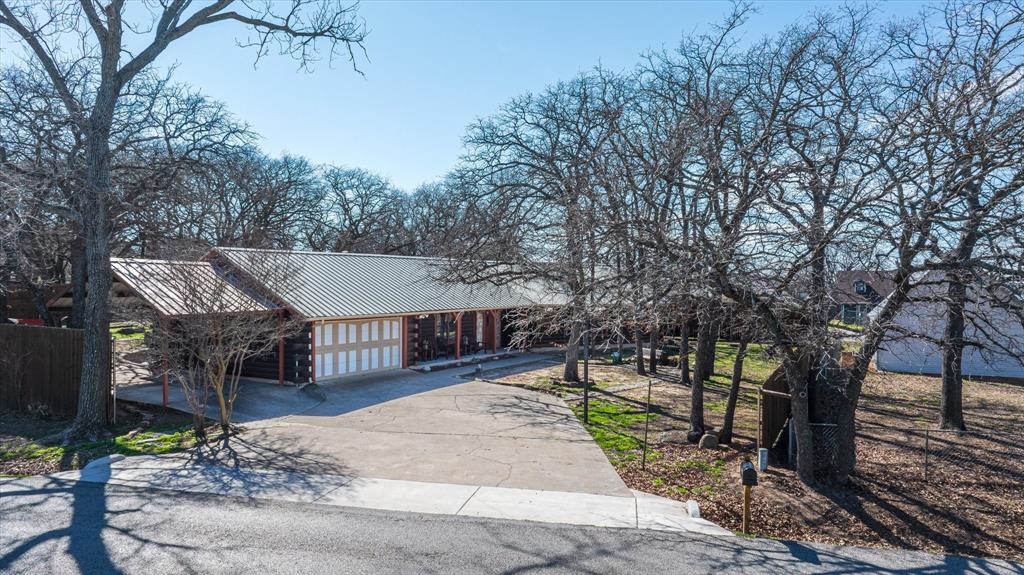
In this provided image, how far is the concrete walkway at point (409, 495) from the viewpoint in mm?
7987

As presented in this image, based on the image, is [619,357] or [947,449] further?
[619,357]

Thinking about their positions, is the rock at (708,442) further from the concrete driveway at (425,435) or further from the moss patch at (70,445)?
the moss patch at (70,445)

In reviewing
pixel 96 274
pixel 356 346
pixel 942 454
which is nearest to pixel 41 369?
pixel 96 274

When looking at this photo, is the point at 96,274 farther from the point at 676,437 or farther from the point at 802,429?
the point at 802,429

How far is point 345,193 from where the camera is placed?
5097cm

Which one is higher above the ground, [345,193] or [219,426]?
[345,193]

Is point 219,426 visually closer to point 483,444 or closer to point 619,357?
point 483,444

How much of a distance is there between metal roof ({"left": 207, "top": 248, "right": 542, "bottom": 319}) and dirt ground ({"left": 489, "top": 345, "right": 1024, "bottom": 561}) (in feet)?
22.5

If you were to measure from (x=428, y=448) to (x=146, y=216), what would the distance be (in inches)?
643

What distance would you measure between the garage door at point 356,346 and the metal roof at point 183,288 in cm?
212

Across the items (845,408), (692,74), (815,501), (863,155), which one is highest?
(692,74)

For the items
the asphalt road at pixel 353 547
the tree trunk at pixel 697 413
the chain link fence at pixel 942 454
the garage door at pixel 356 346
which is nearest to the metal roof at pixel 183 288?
the garage door at pixel 356 346

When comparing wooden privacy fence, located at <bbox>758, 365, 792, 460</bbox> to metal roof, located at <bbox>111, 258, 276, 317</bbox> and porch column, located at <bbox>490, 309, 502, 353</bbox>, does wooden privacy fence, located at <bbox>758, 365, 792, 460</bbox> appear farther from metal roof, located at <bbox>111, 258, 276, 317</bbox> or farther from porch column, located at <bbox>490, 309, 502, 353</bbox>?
porch column, located at <bbox>490, 309, 502, 353</bbox>

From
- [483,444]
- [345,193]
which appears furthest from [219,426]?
[345,193]
